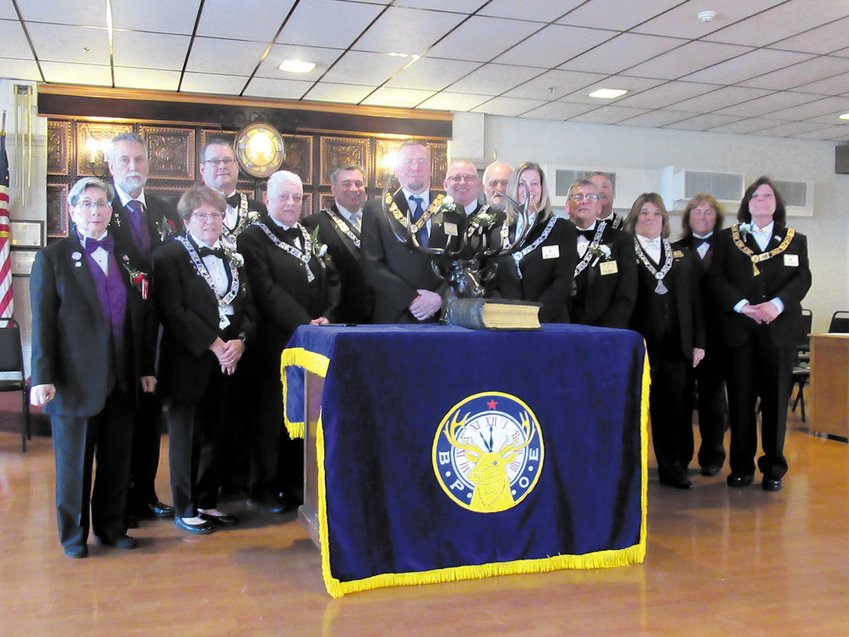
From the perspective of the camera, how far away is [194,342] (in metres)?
3.12

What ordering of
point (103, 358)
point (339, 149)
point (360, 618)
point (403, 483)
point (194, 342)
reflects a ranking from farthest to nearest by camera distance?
1. point (339, 149)
2. point (194, 342)
3. point (103, 358)
4. point (403, 483)
5. point (360, 618)

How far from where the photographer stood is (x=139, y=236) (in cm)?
340

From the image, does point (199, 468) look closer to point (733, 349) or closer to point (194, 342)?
point (194, 342)

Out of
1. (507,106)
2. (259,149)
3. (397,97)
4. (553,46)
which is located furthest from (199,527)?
(507,106)

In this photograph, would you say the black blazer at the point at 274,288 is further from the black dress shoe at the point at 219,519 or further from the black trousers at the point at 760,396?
the black trousers at the point at 760,396

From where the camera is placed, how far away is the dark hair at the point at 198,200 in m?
3.15

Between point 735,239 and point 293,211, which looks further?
point 735,239

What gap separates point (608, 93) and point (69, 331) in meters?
5.56

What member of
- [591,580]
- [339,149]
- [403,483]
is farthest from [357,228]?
[339,149]

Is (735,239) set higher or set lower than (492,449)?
higher

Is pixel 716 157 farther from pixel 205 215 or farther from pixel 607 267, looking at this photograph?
pixel 205 215

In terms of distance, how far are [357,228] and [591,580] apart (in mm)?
2149

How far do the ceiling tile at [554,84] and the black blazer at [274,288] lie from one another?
3.64 m

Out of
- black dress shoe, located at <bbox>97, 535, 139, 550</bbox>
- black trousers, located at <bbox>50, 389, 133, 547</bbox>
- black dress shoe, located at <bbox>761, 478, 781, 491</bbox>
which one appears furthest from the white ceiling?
black dress shoe, located at <bbox>97, 535, 139, 550</bbox>
